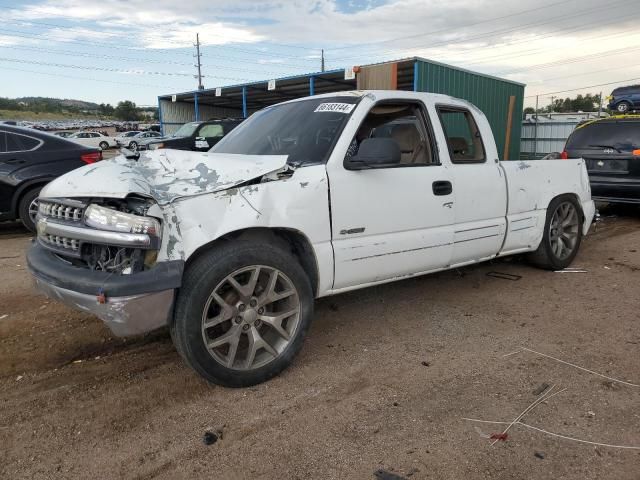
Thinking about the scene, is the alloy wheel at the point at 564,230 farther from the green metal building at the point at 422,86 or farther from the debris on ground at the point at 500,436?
the green metal building at the point at 422,86

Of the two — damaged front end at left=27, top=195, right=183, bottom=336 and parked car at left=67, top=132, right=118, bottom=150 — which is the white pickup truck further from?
parked car at left=67, top=132, right=118, bottom=150

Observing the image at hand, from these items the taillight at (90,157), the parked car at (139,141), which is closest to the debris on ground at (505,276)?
the taillight at (90,157)

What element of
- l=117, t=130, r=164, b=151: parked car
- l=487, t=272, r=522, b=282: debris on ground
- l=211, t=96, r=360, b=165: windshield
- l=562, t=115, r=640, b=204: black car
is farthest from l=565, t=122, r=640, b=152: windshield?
l=117, t=130, r=164, b=151: parked car

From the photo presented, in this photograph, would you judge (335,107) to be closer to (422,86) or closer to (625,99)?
(422,86)

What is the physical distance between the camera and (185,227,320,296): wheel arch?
3.14 meters

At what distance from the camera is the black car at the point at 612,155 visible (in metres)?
8.24

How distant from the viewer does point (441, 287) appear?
16.8 feet

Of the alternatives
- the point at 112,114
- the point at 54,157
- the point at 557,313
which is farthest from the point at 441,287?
the point at 112,114

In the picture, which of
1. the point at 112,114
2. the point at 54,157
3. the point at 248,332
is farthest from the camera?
the point at 112,114

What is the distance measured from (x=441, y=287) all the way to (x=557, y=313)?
1112 mm

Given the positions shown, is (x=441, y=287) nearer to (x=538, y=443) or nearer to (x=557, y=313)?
(x=557, y=313)

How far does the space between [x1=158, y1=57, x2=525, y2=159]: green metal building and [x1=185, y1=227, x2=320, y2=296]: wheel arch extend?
9296 millimetres

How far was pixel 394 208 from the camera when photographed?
373 centimetres

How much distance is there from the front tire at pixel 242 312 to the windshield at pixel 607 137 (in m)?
7.42
